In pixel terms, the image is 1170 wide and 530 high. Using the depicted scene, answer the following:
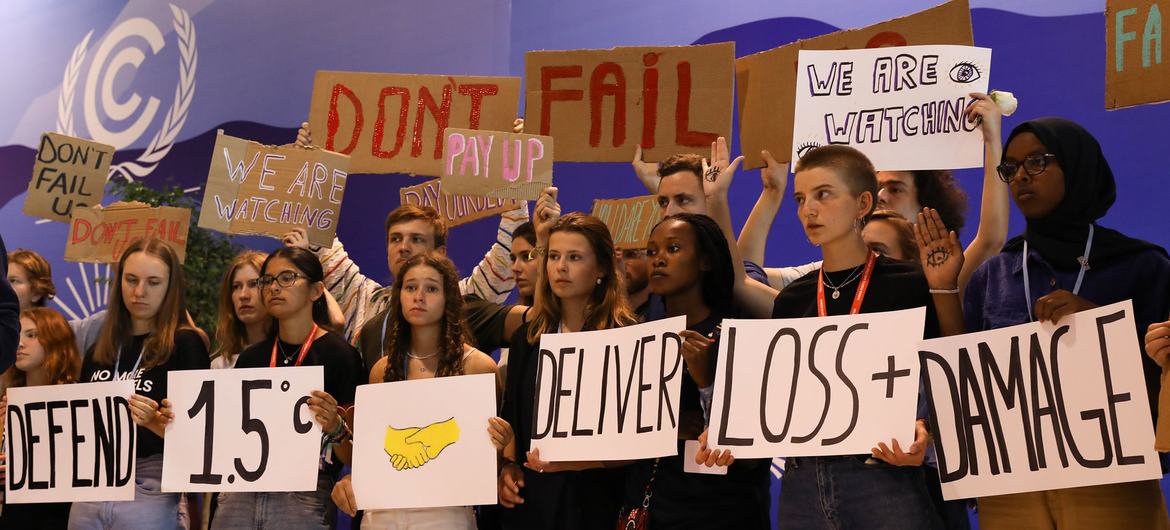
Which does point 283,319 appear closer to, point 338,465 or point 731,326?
point 338,465

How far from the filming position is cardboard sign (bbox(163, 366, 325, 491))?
3.58 metres

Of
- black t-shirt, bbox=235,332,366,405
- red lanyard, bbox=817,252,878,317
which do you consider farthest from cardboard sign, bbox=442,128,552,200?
red lanyard, bbox=817,252,878,317

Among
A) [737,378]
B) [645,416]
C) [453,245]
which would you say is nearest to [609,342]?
[645,416]

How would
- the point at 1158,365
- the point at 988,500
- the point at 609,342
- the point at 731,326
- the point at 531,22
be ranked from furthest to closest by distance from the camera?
the point at 531,22 < the point at 609,342 < the point at 731,326 < the point at 988,500 < the point at 1158,365

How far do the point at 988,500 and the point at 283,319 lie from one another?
7.81 ft

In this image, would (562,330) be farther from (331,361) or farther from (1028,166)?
(1028,166)

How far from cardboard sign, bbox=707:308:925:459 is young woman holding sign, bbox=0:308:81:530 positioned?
111 inches

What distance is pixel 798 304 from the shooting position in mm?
2971

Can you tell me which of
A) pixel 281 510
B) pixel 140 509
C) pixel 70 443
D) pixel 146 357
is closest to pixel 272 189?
pixel 146 357

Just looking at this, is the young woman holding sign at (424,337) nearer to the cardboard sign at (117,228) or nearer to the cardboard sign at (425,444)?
the cardboard sign at (425,444)

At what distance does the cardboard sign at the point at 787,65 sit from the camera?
3678mm

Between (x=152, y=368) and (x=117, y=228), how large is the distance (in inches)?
62.1

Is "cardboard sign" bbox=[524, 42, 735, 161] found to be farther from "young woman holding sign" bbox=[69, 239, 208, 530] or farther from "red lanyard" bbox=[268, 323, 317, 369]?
"young woman holding sign" bbox=[69, 239, 208, 530]

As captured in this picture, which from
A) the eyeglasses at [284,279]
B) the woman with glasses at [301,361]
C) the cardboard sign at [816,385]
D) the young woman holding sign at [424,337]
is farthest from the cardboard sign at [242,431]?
the cardboard sign at [816,385]
